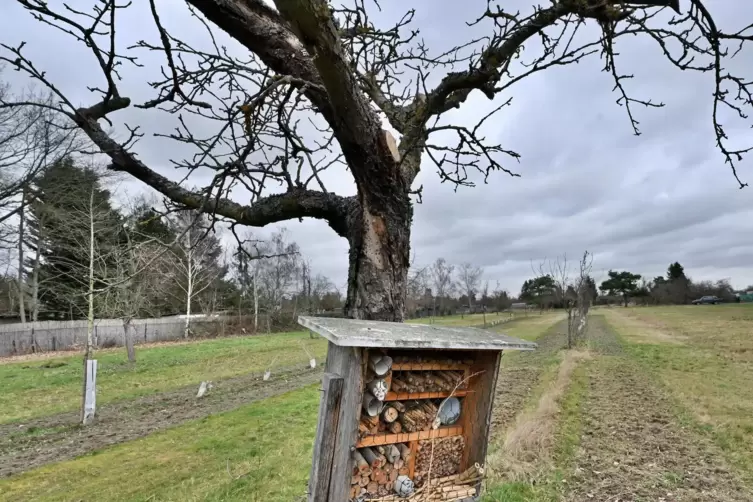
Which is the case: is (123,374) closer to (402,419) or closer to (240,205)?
(240,205)

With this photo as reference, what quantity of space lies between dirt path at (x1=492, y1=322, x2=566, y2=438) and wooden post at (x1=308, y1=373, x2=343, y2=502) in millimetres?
3677

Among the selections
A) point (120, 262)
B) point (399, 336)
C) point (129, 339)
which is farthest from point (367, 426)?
point (129, 339)

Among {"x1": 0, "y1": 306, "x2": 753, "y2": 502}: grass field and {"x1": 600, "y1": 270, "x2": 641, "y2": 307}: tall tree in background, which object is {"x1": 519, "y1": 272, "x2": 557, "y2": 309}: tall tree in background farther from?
{"x1": 0, "y1": 306, "x2": 753, "y2": 502}: grass field

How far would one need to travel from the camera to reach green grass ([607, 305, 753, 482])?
6.98m

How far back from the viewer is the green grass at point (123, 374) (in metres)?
11.1

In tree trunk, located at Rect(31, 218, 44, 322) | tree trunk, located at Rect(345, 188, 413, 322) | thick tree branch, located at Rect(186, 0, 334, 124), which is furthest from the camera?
tree trunk, located at Rect(31, 218, 44, 322)

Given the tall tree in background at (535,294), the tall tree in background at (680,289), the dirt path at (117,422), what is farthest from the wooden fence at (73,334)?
the tall tree in background at (680,289)

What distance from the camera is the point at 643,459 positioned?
6145 mm

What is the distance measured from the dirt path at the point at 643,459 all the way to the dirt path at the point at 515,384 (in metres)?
1.23

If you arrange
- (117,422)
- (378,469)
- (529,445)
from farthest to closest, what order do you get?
(117,422)
(529,445)
(378,469)

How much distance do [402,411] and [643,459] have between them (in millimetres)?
5632

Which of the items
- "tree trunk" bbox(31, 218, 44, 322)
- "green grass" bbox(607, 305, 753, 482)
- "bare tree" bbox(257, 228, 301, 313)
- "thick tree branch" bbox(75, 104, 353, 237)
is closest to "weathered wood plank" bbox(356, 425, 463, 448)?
"thick tree branch" bbox(75, 104, 353, 237)

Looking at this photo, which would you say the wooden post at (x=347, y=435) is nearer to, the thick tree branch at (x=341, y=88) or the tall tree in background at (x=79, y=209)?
the thick tree branch at (x=341, y=88)

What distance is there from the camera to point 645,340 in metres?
22.6
